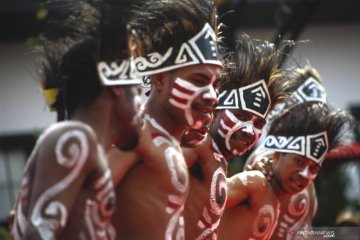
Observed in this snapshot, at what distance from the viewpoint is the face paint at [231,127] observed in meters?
7.22

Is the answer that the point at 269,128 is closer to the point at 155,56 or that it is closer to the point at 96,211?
the point at 155,56

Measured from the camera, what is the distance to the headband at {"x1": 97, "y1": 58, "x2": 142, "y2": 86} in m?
4.93

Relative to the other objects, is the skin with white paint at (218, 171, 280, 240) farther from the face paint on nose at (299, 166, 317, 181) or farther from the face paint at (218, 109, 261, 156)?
the face paint on nose at (299, 166, 317, 181)

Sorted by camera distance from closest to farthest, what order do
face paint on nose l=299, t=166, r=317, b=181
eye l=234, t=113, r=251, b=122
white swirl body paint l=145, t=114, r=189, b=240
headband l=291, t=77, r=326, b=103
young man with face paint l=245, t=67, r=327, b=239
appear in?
white swirl body paint l=145, t=114, r=189, b=240
eye l=234, t=113, r=251, b=122
face paint on nose l=299, t=166, r=317, b=181
young man with face paint l=245, t=67, r=327, b=239
headband l=291, t=77, r=326, b=103

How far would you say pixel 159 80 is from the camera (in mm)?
6102

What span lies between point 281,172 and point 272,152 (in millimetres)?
390

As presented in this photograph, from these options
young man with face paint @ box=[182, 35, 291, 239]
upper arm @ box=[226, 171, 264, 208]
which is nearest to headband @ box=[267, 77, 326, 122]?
young man with face paint @ box=[182, 35, 291, 239]

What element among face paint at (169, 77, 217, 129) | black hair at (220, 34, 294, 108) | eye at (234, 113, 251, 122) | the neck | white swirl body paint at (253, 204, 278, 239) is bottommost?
white swirl body paint at (253, 204, 278, 239)

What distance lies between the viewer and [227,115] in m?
7.36

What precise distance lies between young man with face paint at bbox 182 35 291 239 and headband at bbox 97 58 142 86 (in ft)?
4.47

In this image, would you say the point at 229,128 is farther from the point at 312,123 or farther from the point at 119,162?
the point at 119,162

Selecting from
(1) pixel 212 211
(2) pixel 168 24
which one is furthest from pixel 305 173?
(2) pixel 168 24

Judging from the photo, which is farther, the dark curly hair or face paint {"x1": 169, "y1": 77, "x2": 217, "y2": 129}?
face paint {"x1": 169, "y1": 77, "x2": 217, "y2": 129}

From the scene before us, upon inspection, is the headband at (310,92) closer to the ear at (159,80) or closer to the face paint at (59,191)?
the ear at (159,80)
